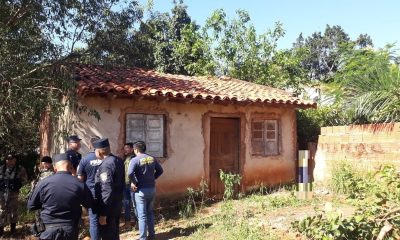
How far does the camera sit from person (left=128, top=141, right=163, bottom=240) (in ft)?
22.0

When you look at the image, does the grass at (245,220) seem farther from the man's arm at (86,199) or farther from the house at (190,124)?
the man's arm at (86,199)

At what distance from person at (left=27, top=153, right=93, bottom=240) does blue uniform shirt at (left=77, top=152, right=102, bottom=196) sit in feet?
5.10

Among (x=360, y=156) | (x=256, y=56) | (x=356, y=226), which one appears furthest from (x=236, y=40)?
(x=356, y=226)

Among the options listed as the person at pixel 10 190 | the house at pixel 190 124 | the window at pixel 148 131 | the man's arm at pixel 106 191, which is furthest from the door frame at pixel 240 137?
the man's arm at pixel 106 191

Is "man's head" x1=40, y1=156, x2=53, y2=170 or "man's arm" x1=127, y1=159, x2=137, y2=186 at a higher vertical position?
"man's head" x1=40, y1=156, x2=53, y2=170

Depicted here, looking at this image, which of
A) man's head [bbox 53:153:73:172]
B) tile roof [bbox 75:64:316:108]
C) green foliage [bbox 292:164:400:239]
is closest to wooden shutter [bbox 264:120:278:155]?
tile roof [bbox 75:64:316:108]

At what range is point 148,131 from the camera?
9.87m

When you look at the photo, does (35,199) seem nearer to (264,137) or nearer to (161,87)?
(161,87)

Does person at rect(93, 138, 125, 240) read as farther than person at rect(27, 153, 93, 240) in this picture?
Yes

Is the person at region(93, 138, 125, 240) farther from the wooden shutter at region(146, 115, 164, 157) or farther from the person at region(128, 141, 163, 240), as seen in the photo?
the wooden shutter at region(146, 115, 164, 157)

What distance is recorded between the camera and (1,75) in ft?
22.8

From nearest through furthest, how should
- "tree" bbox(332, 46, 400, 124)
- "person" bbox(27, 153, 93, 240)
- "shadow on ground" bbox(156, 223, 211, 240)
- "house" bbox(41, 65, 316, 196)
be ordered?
"person" bbox(27, 153, 93, 240)
"shadow on ground" bbox(156, 223, 211, 240)
"tree" bbox(332, 46, 400, 124)
"house" bbox(41, 65, 316, 196)

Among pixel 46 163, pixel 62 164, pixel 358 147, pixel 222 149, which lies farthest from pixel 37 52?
pixel 358 147

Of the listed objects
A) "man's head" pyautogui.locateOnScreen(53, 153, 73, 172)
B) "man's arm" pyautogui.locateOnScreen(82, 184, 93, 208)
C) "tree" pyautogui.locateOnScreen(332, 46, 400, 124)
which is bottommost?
"man's arm" pyautogui.locateOnScreen(82, 184, 93, 208)
